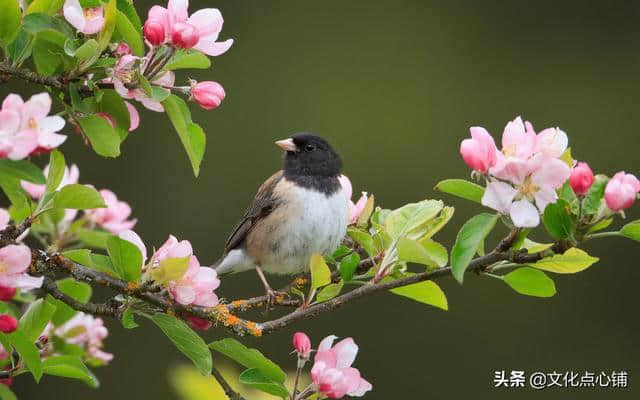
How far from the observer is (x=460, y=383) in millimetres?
5203

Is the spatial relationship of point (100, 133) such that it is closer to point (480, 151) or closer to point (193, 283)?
point (193, 283)

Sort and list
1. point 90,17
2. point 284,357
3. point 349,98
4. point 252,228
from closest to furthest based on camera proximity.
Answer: point 90,17
point 252,228
point 284,357
point 349,98

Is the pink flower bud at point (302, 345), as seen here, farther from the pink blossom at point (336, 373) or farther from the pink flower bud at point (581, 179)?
the pink flower bud at point (581, 179)

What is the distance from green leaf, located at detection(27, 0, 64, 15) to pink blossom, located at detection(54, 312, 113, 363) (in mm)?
633

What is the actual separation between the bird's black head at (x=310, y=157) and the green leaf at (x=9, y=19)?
4.21ft

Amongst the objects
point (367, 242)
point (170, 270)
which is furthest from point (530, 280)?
point (170, 270)

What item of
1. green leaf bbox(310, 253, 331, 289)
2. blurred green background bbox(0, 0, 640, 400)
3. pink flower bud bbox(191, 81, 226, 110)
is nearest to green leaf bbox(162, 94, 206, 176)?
pink flower bud bbox(191, 81, 226, 110)

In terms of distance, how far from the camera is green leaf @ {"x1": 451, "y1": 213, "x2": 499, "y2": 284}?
4.30ft

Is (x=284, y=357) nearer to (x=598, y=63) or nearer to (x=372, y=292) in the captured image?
(x=598, y=63)

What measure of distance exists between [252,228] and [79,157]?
3.18 metres

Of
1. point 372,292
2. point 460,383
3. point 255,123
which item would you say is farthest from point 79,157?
point 372,292

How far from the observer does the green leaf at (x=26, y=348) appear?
141cm

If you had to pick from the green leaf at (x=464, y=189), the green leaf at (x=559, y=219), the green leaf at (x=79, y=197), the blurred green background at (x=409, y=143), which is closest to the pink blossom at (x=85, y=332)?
the green leaf at (x=79, y=197)

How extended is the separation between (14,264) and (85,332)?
1.92 feet
